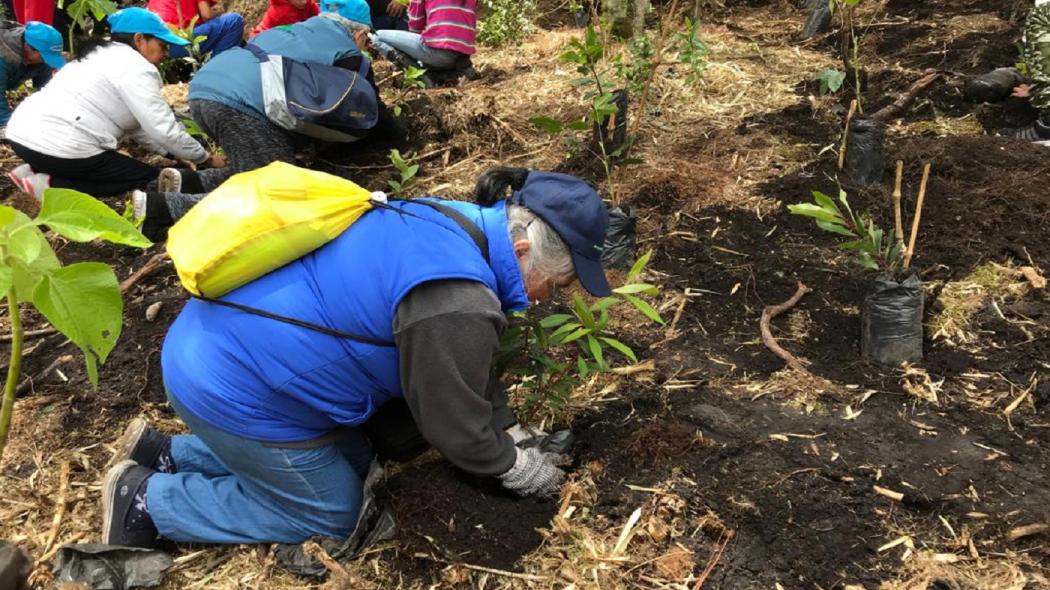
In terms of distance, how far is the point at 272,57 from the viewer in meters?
4.10

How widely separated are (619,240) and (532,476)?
1507mm

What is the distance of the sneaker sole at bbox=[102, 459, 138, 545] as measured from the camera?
231 cm

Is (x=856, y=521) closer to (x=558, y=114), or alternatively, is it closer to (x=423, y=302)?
(x=423, y=302)

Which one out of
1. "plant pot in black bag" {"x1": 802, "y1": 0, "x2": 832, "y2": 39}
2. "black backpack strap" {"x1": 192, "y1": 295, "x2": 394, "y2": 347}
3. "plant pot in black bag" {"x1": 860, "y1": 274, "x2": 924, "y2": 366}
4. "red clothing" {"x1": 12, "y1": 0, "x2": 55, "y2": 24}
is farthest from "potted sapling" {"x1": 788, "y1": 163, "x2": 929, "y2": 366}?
"red clothing" {"x1": 12, "y1": 0, "x2": 55, "y2": 24}

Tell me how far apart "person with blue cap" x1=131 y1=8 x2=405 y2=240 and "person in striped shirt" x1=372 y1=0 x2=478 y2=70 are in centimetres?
147

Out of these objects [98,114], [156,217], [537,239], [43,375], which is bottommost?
[43,375]

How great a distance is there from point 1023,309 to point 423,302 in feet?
8.05

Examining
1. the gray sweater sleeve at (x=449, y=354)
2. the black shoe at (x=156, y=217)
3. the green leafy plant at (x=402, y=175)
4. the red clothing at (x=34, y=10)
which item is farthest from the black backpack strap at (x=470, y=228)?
the red clothing at (x=34, y=10)

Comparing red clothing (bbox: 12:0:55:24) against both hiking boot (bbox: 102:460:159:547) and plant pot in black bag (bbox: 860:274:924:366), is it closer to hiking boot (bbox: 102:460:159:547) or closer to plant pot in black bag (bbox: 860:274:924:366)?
hiking boot (bbox: 102:460:159:547)

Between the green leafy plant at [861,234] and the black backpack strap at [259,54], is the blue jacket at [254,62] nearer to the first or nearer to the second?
the black backpack strap at [259,54]

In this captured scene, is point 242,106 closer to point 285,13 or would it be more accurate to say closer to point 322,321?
point 285,13

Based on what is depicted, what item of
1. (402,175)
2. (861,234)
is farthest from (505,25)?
(861,234)

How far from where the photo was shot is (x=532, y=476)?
2.33 m

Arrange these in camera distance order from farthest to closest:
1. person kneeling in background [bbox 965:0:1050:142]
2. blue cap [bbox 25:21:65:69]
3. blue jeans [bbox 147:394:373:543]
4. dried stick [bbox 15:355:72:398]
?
1. blue cap [bbox 25:21:65:69]
2. person kneeling in background [bbox 965:0:1050:142]
3. dried stick [bbox 15:355:72:398]
4. blue jeans [bbox 147:394:373:543]
